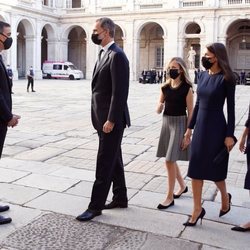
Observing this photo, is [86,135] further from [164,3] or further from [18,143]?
[164,3]

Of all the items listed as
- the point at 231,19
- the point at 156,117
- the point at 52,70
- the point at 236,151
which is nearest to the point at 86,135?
the point at 236,151

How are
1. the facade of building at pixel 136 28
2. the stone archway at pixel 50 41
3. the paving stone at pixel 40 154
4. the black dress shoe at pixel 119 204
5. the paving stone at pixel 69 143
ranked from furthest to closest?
1. the stone archway at pixel 50 41
2. the facade of building at pixel 136 28
3. the paving stone at pixel 69 143
4. the paving stone at pixel 40 154
5. the black dress shoe at pixel 119 204

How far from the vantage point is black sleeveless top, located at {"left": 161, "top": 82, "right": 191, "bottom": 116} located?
14.8 ft

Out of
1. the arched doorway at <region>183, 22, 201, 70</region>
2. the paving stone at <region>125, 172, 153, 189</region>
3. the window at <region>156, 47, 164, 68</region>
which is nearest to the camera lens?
the paving stone at <region>125, 172, 153, 189</region>

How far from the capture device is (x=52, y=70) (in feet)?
140

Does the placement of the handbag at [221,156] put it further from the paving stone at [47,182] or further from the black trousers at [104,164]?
the paving stone at [47,182]

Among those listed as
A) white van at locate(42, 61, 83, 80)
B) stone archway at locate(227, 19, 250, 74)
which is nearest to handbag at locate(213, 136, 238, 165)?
stone archway at locate(227, 19, 250, 74)

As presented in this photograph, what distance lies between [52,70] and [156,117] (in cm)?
3118

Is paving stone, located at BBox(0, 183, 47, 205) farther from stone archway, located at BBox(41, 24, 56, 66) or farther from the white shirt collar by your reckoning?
stone archway, located at BBox(41, 24, 56, 66)

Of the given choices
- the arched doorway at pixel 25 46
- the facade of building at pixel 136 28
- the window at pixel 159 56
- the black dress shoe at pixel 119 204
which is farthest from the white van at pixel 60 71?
the black dress shoe at pixel 119 204

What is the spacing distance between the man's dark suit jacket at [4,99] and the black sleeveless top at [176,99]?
1.65 metres

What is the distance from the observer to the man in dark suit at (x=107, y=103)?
4.06 metres

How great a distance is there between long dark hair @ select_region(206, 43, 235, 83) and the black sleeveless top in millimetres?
680

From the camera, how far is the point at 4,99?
13.2ft
